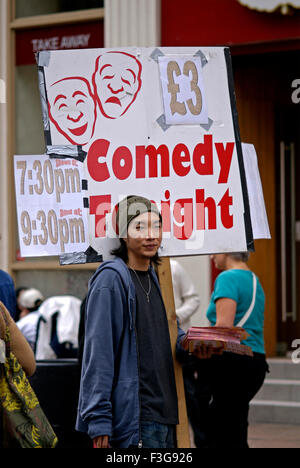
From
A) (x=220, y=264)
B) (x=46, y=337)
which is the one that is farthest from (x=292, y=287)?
(x=220, y=264)

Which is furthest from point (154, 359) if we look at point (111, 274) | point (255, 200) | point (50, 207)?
point (255, 200)

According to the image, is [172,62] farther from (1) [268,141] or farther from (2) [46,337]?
(1) [268,141]

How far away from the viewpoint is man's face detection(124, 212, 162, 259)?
420 cm

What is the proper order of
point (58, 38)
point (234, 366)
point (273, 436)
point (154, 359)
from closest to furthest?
1. point (154, 359)
2. point (234, 366)
3. point (273, 436)
4. point (58, 38)

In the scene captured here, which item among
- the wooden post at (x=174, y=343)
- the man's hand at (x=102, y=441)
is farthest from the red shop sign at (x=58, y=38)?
the man's hand at (x=102, y=441)

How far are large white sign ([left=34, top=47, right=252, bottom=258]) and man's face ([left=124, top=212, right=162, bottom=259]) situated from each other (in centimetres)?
19

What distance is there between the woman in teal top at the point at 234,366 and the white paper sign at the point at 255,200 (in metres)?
1.26

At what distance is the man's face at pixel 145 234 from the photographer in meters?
4.20

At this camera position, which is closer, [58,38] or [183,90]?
[183,90]

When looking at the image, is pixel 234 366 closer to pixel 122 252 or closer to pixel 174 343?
pixel 174 343

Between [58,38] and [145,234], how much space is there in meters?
7.15

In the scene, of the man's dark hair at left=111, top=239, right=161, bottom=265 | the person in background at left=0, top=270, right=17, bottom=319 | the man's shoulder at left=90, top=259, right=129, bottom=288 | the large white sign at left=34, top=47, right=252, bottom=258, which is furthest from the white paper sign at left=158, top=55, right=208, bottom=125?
the person in background at left=0, top=270, right=17, bottom=319

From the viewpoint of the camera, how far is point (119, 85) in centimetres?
446

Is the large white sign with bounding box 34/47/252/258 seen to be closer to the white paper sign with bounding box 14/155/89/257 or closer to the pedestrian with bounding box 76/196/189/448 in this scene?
the white paper sign with bounding box 14/155/89/257
